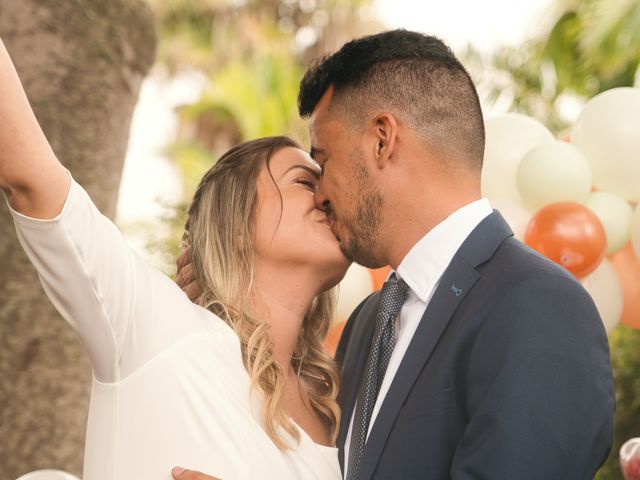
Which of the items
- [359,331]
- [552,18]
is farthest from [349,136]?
[552,18]

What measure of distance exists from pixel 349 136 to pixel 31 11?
2.20 meters

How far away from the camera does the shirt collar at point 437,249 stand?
2379 mm

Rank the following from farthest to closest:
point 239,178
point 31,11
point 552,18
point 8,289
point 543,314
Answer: point 552,18
point 31,11
point 8,289
point 239,178
point 543,314

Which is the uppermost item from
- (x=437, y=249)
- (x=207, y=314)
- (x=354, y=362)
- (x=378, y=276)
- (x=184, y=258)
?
(x=437, y=249)

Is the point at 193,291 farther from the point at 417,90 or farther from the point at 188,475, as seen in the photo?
the point at 417,90

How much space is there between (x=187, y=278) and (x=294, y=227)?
0.44 meters

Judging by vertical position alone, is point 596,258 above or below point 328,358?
above

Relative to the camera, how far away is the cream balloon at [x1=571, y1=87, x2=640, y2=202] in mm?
4113

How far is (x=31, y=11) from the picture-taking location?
13.3 ft

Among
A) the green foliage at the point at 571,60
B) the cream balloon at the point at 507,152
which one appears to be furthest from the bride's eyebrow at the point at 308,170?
the green foliage at the point at 571,60

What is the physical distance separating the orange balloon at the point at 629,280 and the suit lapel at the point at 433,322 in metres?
2.19

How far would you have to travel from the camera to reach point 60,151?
13.2 ft

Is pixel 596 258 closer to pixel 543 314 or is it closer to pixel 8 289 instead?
pixel 543 314

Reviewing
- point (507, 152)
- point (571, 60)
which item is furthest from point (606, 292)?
point (571, 60)
